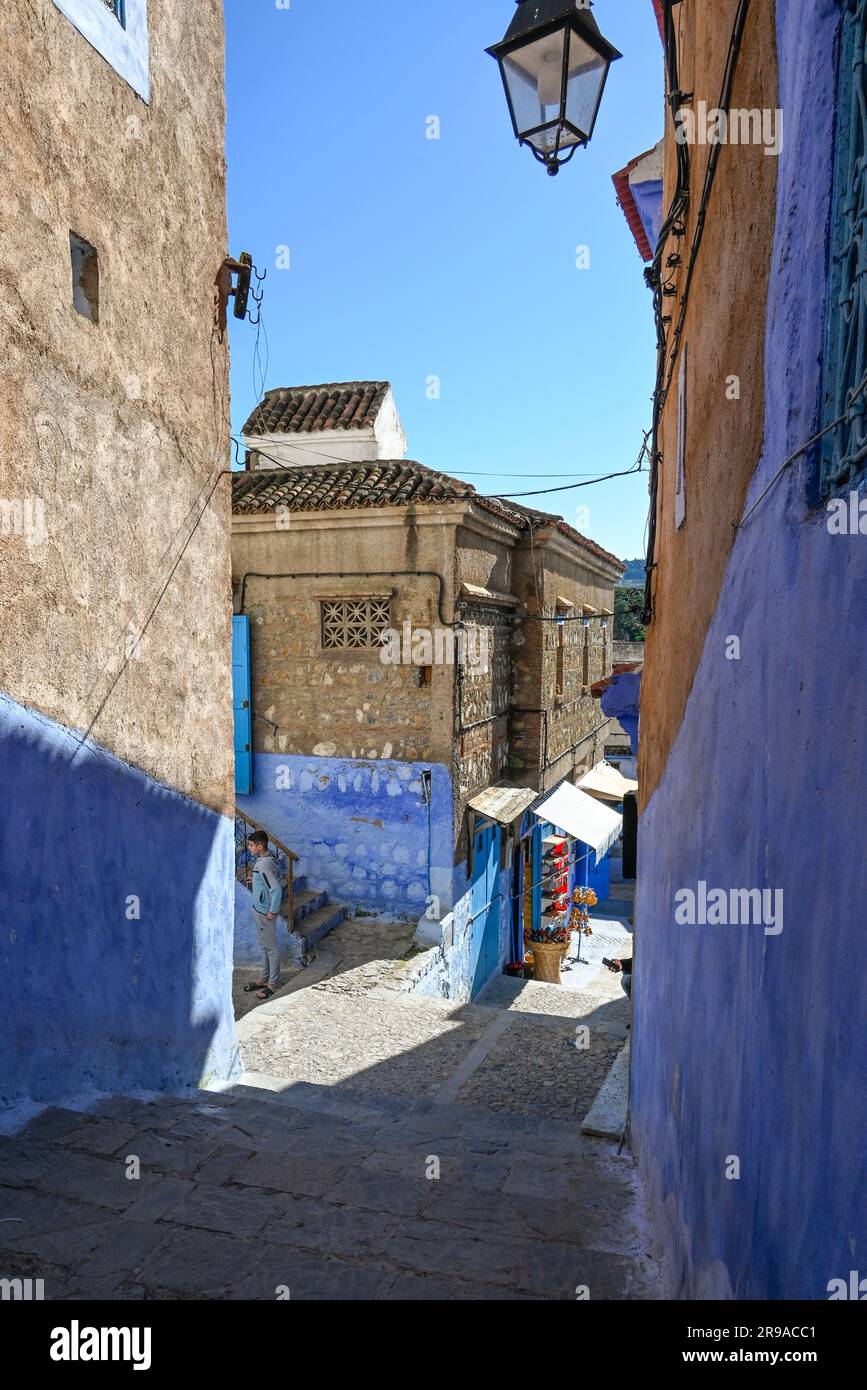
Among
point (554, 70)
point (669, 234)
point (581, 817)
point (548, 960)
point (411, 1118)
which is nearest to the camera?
point (554, 70)

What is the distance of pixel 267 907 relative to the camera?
9812mm

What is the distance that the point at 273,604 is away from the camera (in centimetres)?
1216

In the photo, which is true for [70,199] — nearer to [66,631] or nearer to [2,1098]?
[66,631]

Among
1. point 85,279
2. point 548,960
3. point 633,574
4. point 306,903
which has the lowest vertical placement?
point 548,960

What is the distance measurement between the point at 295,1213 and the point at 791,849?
9.00 feet

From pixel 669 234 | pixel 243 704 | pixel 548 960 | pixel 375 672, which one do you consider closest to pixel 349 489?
pixel 375 672

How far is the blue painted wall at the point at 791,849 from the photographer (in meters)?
1.41

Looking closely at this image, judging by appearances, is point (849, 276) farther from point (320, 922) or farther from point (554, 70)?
point (320, 922)

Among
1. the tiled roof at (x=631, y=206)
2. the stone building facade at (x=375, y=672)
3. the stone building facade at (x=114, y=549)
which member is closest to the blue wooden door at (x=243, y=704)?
the stone building facade at (x=375, y=672)

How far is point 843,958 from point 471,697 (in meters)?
10.8

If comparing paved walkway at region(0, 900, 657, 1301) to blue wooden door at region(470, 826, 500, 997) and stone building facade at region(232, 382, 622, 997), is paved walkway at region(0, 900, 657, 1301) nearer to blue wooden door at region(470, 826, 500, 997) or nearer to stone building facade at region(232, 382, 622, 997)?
stone building facade at region(232, 382, 622, 997)

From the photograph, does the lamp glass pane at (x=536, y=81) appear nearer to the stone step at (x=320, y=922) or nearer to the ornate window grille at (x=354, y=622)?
the ornate window grille at (x=354, y=622)

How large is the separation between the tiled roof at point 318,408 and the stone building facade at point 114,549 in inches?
356

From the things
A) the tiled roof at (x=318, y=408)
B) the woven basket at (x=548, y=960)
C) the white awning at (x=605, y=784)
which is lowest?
the woven basket at (x=548, y=960)
